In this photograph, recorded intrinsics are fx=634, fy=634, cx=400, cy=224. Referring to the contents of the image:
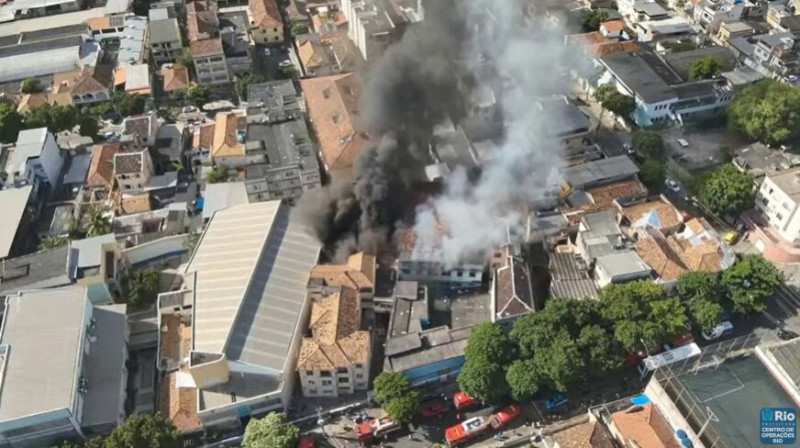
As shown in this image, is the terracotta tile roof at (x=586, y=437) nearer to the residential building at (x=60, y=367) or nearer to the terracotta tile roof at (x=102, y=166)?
the residential building at (x=60, y=367)

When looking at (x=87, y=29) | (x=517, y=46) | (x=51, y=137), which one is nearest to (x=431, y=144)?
(x=517, y=46)

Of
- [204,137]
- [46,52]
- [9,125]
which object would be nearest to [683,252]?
[204,137]

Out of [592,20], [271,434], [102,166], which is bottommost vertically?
[271,434]

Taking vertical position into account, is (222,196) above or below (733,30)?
below

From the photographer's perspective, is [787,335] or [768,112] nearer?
[787,335]

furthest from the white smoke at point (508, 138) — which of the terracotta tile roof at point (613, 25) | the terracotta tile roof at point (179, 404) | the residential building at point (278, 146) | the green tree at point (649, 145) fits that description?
the terracotta tile roof at point (179, 404)

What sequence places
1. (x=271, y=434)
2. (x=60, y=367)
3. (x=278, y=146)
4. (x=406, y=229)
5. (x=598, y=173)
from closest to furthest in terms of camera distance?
(x=271, y=434)
(x=60, y=367)
(x=406, y=229)
(x=598, y=173)
(x=278, y=146)

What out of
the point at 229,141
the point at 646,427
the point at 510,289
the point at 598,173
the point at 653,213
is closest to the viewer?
the point at 646,427

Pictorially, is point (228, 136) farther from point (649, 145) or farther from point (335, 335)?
point (649, 145)
